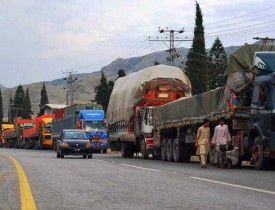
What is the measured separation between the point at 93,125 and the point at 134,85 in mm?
15188

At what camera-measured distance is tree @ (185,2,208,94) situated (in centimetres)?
6888

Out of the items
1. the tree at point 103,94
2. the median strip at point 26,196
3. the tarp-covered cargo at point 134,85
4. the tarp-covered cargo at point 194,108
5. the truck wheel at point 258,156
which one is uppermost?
the tree at point 103,94

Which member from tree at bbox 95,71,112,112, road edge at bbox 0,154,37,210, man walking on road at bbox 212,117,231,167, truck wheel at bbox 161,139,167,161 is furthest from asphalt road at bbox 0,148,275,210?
tree at bbox 95,71,112,112

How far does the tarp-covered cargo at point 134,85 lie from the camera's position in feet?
99.3

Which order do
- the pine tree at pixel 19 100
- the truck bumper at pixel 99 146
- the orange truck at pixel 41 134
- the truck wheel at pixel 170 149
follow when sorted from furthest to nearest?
the pine tree at pixel 19 100, the orange truck at pixel 41 134, the truck bumper at pixel 99 146, the truck wheel at pixel 170 149

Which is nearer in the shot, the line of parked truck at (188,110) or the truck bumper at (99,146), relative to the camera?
the line of parked truck at (188,110)

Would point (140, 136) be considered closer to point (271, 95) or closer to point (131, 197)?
point (271, 95)

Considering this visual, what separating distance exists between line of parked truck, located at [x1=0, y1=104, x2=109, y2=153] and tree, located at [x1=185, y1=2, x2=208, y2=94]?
17.5 metres

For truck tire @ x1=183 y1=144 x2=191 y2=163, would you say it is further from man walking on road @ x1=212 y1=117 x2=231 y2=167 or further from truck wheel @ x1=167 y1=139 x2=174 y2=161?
man walking on road @ x1=212 y1=117 x2=231 y2=167

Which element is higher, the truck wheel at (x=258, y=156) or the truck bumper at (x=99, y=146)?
the truck bumper at (x=99, y=146)

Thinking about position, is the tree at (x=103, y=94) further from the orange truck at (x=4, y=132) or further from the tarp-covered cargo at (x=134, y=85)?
the tarp-covered cargo at (x=134, y=85)

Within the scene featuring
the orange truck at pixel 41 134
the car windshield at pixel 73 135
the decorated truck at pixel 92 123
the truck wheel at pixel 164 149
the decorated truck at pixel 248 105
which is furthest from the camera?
the orange truck at pixel 41 134

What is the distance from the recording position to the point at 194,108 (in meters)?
24.6

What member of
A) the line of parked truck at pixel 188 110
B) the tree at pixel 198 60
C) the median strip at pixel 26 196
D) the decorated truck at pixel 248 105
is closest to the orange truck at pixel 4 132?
the tree at pixel 198 60
